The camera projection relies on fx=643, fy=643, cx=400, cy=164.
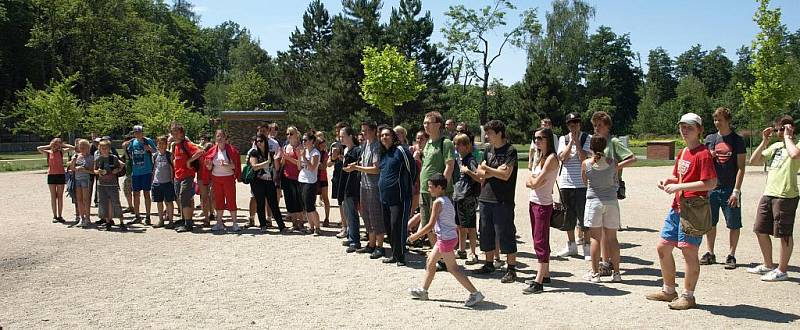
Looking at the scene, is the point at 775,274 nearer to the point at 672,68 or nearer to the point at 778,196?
the point at 778,196

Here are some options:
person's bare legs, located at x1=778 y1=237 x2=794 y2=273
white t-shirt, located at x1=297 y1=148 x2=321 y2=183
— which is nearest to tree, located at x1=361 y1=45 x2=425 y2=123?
white t-shirt, located at x1=297 y1=148 x2=321 y2=183

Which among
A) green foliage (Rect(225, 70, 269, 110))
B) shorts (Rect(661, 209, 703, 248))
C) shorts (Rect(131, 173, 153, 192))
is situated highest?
green foliage (Rect(225, 70, 269, 110))

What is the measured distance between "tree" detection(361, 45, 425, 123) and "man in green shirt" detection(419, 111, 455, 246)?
80.8ft

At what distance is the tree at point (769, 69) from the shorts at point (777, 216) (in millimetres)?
17368

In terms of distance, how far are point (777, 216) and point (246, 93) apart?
206 feet

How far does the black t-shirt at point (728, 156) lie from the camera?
7496mm

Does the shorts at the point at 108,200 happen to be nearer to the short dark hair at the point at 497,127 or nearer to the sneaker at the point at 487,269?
the sneaker at the point at 487,269

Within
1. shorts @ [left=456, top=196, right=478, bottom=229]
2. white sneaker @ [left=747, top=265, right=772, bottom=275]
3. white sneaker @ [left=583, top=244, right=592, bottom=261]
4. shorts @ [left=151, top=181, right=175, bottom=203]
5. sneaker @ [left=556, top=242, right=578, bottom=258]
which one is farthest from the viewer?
shorts @ [left=151, top=181, right=175, bottom=203]

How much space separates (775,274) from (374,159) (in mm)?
4752

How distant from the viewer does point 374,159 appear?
8.38 meters

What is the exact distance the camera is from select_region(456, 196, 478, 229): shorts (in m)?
7.71

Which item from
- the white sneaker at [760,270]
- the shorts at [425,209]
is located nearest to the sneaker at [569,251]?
the shorts at [425,209]

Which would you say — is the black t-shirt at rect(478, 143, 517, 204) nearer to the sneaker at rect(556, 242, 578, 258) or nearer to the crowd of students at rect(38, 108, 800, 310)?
the crowd of students at rect(38, 108, 800, 310)

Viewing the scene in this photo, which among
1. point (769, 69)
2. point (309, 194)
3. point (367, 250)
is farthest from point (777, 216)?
point (769, 69)
